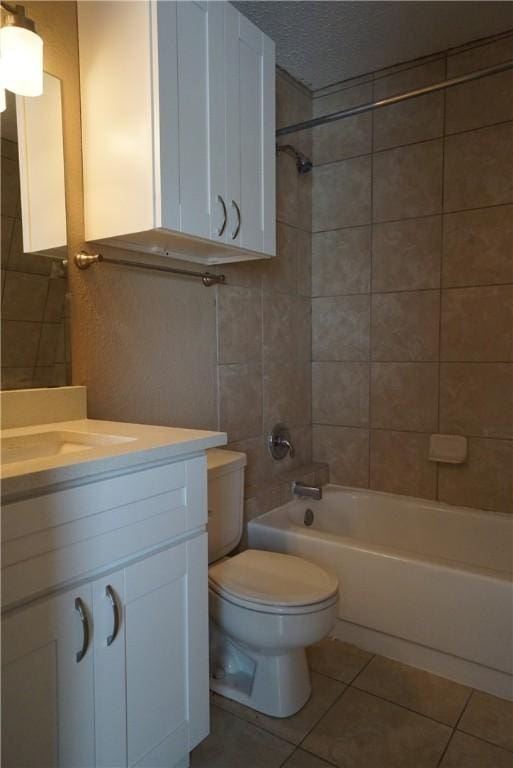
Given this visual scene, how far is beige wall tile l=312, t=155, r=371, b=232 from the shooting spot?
2.56m

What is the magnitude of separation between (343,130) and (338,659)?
2427 millimetres

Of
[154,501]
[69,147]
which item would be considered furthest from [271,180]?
[154,501]

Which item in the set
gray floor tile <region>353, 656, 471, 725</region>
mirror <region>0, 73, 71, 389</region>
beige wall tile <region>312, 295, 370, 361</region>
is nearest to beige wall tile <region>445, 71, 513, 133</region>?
beige wall tile <region>312, 295, 370, 361</region>

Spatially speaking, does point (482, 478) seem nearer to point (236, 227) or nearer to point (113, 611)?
point (236, 227)

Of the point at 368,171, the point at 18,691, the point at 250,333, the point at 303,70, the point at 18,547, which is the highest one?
the point at 303,70

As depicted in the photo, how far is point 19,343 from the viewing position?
1.45m

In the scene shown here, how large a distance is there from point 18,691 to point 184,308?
4.42 ft

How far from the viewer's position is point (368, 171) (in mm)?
2539

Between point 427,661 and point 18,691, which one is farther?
point 427,661

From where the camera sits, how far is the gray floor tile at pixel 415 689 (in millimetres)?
1637

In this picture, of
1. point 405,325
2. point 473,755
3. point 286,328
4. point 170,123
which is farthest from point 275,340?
point 473,755

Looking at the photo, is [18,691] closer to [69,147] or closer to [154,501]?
[154,501]

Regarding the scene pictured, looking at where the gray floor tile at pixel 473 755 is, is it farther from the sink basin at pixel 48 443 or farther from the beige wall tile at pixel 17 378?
the beige wall tile at pixel 17 378

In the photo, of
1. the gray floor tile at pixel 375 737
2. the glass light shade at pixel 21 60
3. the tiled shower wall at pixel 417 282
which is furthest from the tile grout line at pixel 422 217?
the gray floor tile at pixel 375 737
